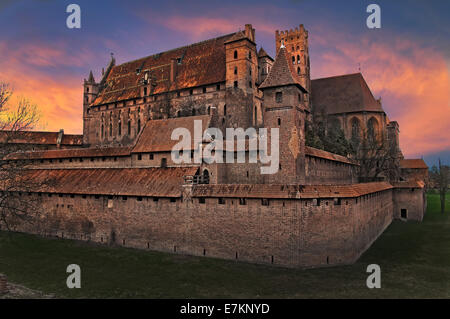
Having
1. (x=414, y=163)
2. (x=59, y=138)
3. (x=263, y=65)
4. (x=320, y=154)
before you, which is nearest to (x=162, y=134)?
(x=320, y=154)

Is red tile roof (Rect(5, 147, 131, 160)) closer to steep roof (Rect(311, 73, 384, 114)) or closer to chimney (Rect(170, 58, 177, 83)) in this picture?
chimney (Rect(170, 58, 177, 83))

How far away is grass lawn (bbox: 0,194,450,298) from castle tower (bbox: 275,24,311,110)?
3875cm

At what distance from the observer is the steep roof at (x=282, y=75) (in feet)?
84.2

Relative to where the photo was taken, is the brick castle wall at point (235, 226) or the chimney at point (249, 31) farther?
the chimney at point (249, 31)

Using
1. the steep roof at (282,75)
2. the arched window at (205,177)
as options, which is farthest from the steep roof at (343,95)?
the arched window at (205,177)

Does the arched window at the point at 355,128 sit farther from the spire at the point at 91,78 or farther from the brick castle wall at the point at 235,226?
the spire at the point at 91,78

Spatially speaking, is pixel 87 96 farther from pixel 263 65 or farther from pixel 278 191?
pixel 278 191

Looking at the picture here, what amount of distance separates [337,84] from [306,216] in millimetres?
46940

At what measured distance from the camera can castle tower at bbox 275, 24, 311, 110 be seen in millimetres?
60375

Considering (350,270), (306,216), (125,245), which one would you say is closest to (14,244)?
(125,245)

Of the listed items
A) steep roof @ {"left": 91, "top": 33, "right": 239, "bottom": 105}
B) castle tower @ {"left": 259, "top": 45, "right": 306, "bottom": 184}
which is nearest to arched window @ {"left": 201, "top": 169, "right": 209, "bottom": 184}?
castle tower @ {"left": 259, "top": 45, "right": 306, "bottom": 184}

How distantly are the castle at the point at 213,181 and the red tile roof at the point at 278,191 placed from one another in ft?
0.28
